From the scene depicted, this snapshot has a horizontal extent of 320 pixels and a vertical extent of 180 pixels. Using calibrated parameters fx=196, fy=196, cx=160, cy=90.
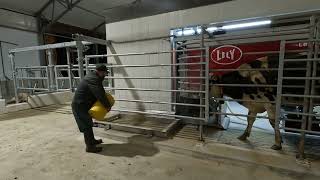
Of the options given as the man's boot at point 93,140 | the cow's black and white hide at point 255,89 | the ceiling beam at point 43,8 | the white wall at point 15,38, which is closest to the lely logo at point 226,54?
the cow's black and white hide at point 255,89

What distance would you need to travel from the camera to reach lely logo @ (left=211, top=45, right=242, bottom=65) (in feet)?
9.10

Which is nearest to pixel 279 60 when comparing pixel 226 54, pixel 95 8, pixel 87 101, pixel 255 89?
pixel 255 89

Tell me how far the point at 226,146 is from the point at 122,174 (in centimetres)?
124

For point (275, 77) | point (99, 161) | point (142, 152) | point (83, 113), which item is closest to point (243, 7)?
point (275, 77)

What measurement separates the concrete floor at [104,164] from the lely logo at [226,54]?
1.43 m

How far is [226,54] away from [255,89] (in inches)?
30.1

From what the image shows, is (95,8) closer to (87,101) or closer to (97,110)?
(87,101)

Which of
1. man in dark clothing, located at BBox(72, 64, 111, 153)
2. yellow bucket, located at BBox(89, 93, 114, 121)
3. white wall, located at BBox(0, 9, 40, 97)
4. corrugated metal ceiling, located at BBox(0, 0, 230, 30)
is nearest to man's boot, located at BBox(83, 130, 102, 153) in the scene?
man in dark clothing, located at BBox(72, 64, 111, 153)

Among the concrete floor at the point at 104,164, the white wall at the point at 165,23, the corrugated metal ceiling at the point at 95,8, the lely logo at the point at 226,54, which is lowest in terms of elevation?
the concrete floor at the point at 104,164

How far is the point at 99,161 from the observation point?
7.32ft

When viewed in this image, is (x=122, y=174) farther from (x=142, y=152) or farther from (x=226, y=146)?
(x=226, y=146)

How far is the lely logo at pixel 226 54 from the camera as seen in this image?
277 cm

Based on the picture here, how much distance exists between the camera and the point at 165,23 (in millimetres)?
3271

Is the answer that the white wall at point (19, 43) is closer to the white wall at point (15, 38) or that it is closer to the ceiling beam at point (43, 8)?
the white wall at point (15, 38)
